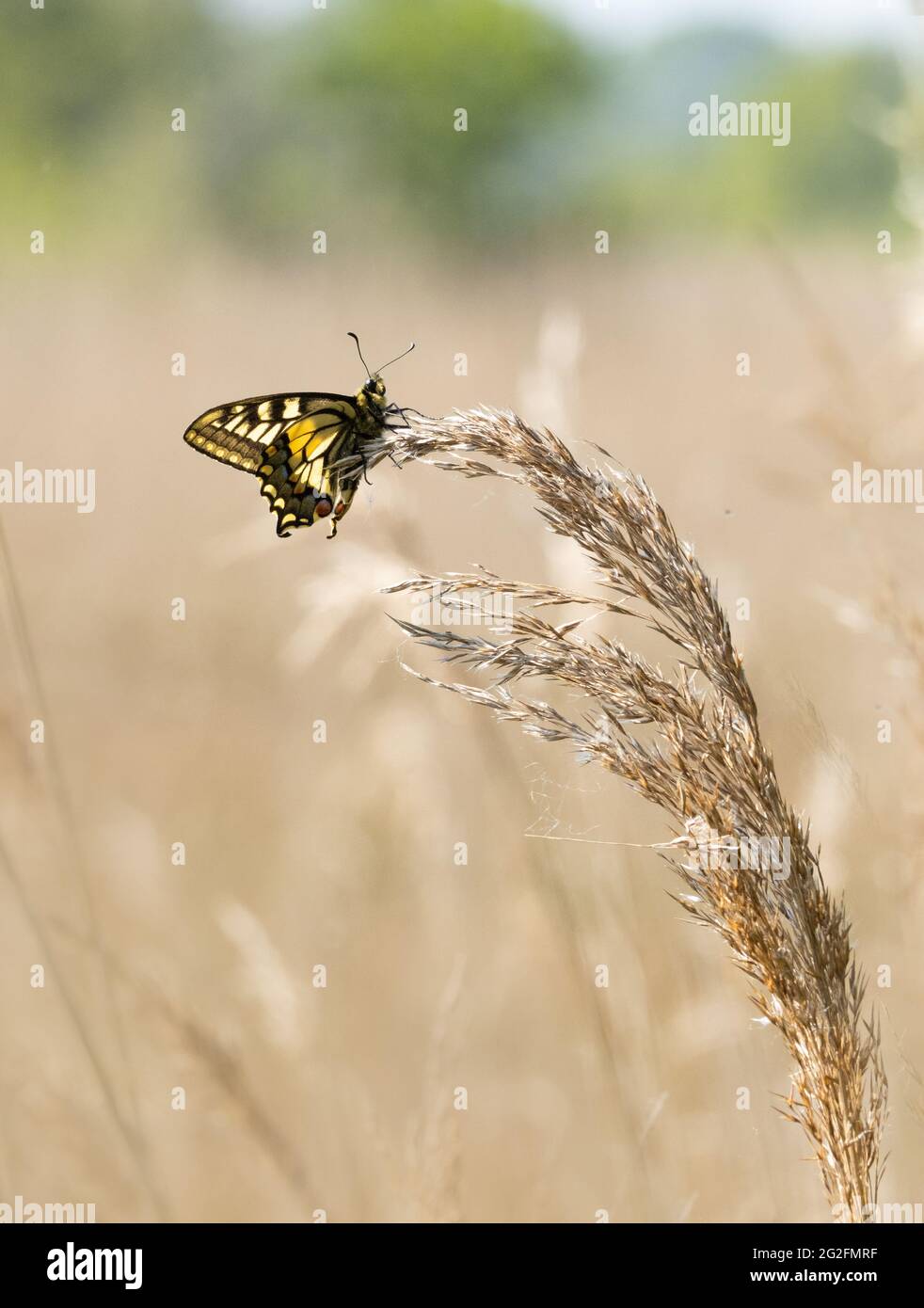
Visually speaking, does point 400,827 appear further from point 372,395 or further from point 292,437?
point 372,395

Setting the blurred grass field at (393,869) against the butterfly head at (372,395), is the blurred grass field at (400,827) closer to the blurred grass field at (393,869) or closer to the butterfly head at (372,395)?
the blurred grass field at (393,869)

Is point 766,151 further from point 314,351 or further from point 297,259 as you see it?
point 314,351

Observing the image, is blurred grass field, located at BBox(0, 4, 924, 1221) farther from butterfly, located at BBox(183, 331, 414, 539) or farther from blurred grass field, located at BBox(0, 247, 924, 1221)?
butterfly, located at BBox(183, 331, 414, 539)

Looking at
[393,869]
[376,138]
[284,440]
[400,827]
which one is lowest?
[393,869]

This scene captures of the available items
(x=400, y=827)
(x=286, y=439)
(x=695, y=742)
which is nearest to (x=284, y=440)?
(x=286, y=439)

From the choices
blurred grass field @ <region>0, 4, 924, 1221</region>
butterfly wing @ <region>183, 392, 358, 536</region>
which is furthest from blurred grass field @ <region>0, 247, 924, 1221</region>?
butterfly wing @ <region>183, 392, 358, 536</region>

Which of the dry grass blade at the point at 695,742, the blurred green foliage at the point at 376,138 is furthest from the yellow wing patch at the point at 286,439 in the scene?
the blurred green foliage at the point at 376,138

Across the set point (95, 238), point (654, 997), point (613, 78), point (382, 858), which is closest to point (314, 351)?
point (382, 858)
